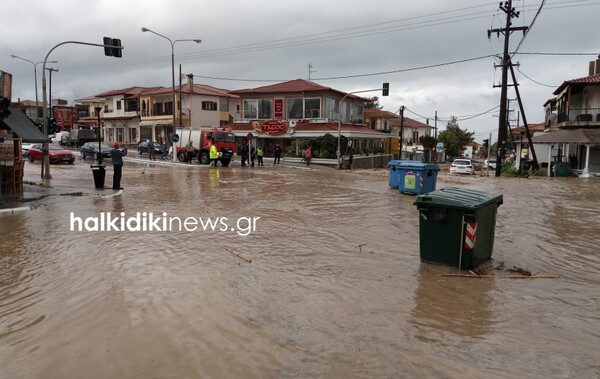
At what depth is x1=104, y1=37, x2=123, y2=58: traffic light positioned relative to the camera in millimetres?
21016

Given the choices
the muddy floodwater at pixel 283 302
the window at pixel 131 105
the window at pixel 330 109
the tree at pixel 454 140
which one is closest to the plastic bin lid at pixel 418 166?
the muddy floodwater at pixel 283 302

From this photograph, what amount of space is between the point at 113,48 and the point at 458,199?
64.2 feet

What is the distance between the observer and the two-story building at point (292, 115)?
39.4 m

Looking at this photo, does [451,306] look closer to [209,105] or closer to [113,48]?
[113,48]

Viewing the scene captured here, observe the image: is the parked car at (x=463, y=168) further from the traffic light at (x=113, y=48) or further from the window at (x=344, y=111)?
the traffic light at (x=113, y=48)

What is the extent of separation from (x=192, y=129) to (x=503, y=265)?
28966 millimetres

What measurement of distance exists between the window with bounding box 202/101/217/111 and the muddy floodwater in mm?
41124

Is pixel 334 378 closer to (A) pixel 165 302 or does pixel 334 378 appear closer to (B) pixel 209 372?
(B) pixel 209 372

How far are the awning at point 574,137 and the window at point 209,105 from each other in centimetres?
3450

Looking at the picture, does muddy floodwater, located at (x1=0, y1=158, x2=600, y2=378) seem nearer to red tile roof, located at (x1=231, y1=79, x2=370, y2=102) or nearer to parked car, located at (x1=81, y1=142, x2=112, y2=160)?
parked car, located at (x1=81, y1=142, x2=112, y2=160)

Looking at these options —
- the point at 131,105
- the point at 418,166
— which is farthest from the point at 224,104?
the point at 418,166

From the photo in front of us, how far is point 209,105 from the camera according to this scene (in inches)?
2025

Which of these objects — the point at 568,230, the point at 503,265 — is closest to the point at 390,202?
the point at 568,230

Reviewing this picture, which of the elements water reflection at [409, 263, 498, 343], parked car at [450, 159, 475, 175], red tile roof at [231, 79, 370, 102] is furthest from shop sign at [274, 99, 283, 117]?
water reflection at [409, 263, 498, 343]
